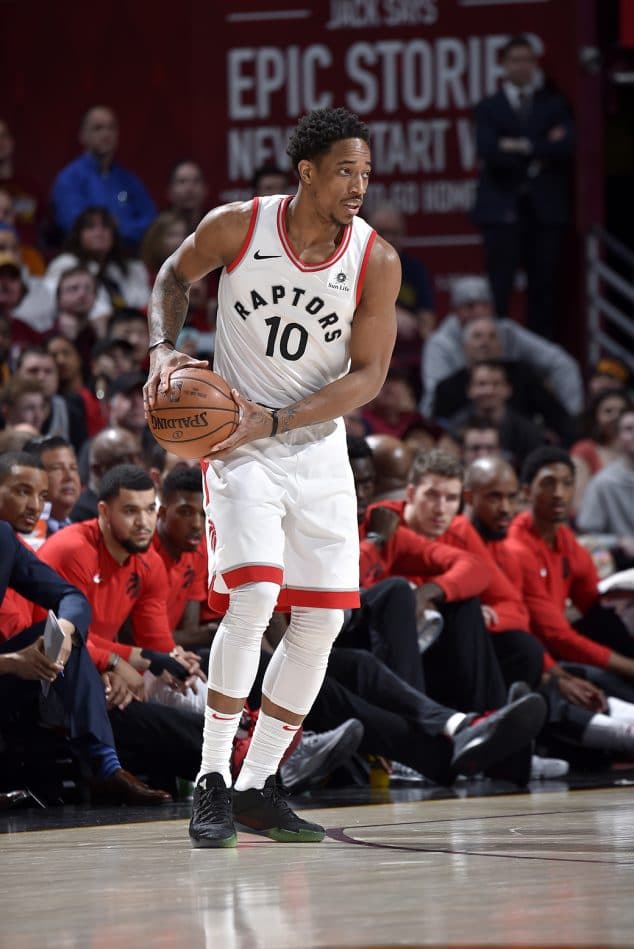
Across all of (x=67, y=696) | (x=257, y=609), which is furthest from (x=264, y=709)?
(x=67, y=696)

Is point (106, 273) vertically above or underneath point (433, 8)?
underneath

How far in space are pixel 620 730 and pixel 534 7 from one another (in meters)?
6.74

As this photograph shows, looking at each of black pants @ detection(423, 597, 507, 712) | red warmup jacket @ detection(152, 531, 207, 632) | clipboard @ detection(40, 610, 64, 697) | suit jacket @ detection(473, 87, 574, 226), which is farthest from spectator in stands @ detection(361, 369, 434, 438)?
clipboard @ detection(40, 610, 64, 697)

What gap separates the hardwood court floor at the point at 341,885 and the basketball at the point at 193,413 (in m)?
0.97

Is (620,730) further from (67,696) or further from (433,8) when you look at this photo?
(433,8)

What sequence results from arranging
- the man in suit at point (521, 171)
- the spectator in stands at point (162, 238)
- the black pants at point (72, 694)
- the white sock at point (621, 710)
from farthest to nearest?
the man in suit at point (521, 171), the spectator in stands at point (162, 238), the white sock at point (621, 710), the black pants at point (72, 694)

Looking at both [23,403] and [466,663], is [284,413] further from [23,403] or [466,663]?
[23,403]

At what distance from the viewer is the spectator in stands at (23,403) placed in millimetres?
7539

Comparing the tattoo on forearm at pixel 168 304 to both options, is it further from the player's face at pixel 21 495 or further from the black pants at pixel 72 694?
the player's face at pixel 21 495

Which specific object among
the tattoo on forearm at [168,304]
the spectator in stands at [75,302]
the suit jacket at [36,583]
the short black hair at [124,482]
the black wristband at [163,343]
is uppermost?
the spectator in stands at [75,302]

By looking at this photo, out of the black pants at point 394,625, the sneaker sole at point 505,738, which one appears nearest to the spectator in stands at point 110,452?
the black pants at point 394,625

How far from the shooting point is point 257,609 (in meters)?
4.06

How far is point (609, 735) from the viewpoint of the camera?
6438mm

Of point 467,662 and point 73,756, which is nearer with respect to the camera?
point 73,756
